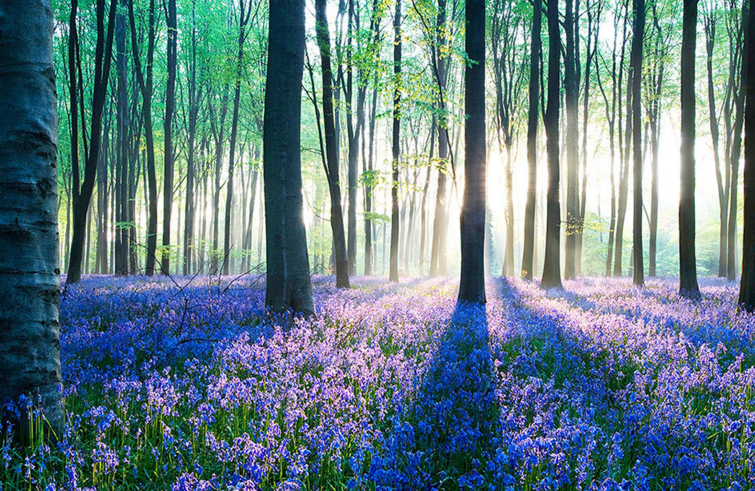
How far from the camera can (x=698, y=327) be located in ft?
20.1

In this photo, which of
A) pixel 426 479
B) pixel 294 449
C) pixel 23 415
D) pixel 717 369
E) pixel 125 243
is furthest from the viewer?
pixel 125 243

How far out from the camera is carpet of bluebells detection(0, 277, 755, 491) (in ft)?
6.84

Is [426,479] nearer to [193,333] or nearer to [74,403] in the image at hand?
[74,403]

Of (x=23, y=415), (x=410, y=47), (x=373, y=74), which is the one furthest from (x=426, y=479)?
(x=410, y=47)

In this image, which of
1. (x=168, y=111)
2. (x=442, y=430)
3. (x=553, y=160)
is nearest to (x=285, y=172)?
(x=442, y=430)

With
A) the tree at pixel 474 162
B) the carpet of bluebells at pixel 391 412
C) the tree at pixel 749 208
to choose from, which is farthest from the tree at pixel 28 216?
the tree at pixel 749 208

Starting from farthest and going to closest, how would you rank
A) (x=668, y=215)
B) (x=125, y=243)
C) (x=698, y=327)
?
1. (x=668, y=215)
2. (x=125, y=243)
3. (x=698, y=327)

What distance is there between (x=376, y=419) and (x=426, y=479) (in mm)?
874

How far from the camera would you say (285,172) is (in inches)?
233

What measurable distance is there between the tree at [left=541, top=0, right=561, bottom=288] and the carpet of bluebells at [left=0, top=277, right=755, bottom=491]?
779cm

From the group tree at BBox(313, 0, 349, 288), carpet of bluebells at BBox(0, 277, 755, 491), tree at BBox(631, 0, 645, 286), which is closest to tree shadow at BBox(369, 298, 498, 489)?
carpet of bluebells at BBox(0, 277, 755, 491)

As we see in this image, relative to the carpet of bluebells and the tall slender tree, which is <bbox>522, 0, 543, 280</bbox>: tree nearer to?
the tall slender tree

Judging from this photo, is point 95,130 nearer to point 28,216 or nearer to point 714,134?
point 28,216

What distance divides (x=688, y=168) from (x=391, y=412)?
11.1 meters
